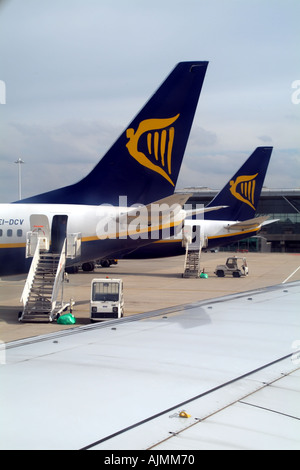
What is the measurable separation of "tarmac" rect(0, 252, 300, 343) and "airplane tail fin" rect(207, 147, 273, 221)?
6031 millimetres

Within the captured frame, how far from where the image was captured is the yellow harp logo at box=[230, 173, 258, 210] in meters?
51.6

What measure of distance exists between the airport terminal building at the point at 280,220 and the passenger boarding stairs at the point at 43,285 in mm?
74878

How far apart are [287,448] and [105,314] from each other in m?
18.4

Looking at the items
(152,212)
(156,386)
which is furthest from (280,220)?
(156,386)

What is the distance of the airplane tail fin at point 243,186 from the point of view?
5153cm

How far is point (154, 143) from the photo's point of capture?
23234 mm

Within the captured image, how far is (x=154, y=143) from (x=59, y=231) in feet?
20.0

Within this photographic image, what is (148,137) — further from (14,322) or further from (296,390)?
(296,390)

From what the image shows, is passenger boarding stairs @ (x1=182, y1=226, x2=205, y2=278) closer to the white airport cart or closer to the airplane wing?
the white airport cart

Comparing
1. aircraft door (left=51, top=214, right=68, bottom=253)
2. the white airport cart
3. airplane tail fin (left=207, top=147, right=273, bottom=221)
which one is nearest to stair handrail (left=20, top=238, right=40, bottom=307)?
aircraft door (left=51, top=214, right=68, bottom=253)

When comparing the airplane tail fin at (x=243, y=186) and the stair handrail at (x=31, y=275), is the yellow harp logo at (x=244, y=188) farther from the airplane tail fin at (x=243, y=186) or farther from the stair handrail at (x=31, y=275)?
the stair handrail at (x=31, y=275)

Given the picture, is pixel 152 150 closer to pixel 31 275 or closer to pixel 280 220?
pixel 31 275

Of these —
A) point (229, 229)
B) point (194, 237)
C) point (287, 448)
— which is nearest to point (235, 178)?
point (229, 229)

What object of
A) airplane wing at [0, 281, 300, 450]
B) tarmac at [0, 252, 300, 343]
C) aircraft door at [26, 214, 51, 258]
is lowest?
tarmac at [0, 252, 300, 343]
